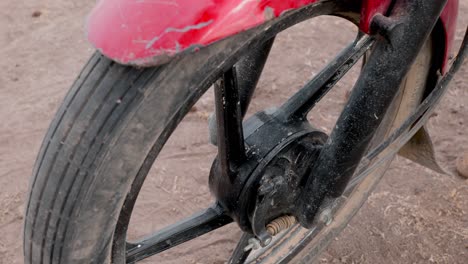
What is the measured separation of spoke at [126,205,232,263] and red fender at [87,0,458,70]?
557mm

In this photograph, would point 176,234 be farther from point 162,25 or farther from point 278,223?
point 162,25

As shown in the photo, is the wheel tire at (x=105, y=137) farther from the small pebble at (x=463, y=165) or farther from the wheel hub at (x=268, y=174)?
the small pebble at (x=463, y=165)

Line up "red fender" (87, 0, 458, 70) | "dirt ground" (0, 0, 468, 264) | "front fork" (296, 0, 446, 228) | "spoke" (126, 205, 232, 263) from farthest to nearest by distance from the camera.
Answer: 1. "dirt ground" (0, 0, 468, 264)
2. "spoke" (126, 205, 232, 263)
3. "front fork" (296, 0, 446, 228)
4. "red fender" (87, 0, 458, 70)

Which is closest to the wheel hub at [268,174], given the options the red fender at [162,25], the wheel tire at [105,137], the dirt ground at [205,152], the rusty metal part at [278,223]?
the rusty metal part at [278,223]

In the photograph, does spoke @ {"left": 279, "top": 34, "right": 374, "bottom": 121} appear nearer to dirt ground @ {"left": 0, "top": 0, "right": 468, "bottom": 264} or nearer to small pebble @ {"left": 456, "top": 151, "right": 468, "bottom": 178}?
dirt ground @ {"left": 0, "top": 0, "right": 468, "bottom": 264}

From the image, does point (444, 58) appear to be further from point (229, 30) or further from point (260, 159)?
point (229, 30)

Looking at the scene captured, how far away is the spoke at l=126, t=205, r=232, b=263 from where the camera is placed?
4.83ft

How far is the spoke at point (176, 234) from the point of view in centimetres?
147

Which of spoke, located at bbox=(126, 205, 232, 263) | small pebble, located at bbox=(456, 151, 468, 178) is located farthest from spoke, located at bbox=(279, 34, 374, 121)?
small pebble, located at bbox=(456, 151, 468, 178)

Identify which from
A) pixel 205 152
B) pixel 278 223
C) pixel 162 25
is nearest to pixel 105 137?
pixel 162 25

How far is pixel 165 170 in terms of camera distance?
8.25 feet

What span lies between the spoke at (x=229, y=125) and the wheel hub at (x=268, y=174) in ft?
0.09

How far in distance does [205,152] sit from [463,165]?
97cm

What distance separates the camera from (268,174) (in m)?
1.52
